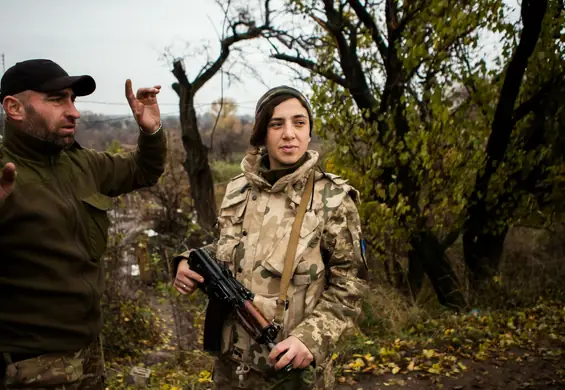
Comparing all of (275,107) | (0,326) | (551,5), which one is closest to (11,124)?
(0,326)

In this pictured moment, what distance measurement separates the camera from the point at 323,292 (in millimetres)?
1864

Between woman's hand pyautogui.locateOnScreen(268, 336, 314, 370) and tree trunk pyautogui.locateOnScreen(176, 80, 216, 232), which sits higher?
tree trunk pyautogui.locateOnScreen(176, 80, 216, 232)

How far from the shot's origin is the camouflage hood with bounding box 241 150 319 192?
1.89m

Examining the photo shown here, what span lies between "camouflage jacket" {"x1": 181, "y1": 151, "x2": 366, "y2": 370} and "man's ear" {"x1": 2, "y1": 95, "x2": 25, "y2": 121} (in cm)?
112

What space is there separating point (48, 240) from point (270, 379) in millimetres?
1167

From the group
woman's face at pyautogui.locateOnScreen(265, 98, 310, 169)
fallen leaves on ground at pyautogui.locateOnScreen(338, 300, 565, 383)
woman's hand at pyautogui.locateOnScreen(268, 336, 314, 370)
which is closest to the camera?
woman's hand at pyautogui.locateOnScreen(268, 336, 314, 370)

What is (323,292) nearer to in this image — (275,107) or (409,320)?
(275,107)

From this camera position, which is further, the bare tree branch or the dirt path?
the bare tree branch

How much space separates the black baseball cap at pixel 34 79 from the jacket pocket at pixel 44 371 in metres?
1.22

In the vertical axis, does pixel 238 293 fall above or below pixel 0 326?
above

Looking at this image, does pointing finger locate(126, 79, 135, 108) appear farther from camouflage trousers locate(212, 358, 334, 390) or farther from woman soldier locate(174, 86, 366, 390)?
camouflage trousers locate(212, 358, 334, 390)

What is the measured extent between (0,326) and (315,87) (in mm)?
4382

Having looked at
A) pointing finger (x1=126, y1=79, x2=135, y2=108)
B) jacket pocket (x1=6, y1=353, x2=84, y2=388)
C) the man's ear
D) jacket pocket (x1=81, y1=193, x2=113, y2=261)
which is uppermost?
pointing finger (x1=126, y1=79, x2=135, y2=108)

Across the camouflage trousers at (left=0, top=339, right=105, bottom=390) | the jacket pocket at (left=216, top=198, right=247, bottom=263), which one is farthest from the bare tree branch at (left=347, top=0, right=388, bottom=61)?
the camouflage trousers at (left=0, top=339, right=105, bottom=390)
